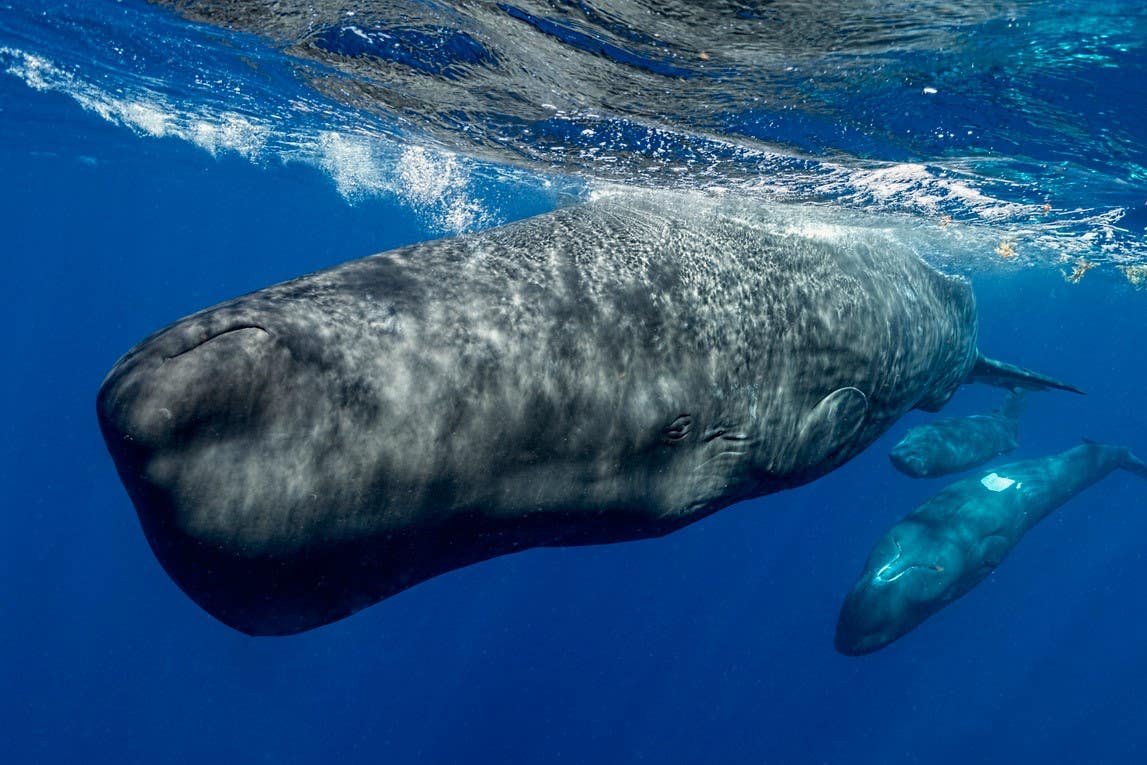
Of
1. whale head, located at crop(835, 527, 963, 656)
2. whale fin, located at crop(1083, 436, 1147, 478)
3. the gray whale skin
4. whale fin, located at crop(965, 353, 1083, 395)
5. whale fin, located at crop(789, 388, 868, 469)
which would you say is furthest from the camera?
whale fin, located at crop(1083, 436, 1147, 478)

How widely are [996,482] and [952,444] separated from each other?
2441 millimetres

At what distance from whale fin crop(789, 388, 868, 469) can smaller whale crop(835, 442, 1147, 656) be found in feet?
27.7

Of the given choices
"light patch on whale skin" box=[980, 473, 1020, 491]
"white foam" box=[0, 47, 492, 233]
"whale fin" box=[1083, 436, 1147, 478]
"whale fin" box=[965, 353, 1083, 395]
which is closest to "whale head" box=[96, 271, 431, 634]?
"whale fin" box=[965, 353, 1083, 395]

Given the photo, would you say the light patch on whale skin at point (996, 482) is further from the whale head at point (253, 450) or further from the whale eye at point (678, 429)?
the whale head at point (253, 450)

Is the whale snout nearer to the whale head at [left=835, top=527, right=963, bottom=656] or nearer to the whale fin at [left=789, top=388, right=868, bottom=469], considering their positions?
the whale fin at [left=789, top=388, right=868, bottom=469]

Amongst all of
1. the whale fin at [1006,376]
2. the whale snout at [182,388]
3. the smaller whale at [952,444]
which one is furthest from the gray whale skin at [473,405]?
the smaller whale at [952,444]

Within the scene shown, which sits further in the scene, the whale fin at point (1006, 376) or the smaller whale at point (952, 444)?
the smaller whale at point (952, 444)

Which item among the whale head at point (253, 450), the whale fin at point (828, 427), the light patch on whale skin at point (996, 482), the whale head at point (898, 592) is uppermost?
the whale head at point (253, 450)

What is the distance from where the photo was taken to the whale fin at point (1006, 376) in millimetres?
10102

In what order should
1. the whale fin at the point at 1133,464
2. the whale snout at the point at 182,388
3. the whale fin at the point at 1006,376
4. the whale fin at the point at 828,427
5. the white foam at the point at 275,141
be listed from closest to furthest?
the whale snout at the point at 182,388 < the whale fin at the point at 828,427 < the whale fin at the point at 1006,376 < the whale fin at the point at 1133,464 < the white foam at the point at 275,141

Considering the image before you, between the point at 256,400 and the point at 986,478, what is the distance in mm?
15701

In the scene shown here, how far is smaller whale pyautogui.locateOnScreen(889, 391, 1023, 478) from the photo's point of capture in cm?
1235

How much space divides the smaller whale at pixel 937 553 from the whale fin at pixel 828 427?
8438mm

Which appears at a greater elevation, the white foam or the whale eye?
the whale eye
